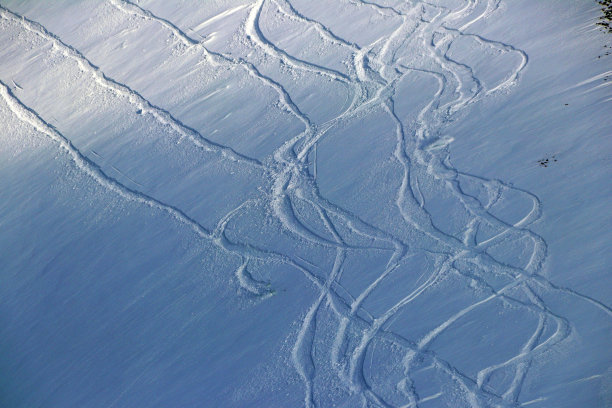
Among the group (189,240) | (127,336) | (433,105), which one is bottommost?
(127,336)

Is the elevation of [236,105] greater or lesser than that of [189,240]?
greater

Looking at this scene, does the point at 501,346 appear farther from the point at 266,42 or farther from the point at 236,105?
the point at 266,42

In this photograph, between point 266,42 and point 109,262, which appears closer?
point 109,262

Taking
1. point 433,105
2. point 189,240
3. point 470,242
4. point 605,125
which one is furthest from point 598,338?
point 189,240

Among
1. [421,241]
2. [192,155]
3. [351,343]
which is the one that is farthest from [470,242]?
[192,155]

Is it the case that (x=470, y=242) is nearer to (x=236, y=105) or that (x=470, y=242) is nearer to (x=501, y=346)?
(x=501, y=346)

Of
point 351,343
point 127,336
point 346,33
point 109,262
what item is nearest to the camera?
point 351,343

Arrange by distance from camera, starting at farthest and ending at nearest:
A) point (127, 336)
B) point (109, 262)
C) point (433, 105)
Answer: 1. point (433, 105)
2. point (109, 262)
3. point (127, 336)
